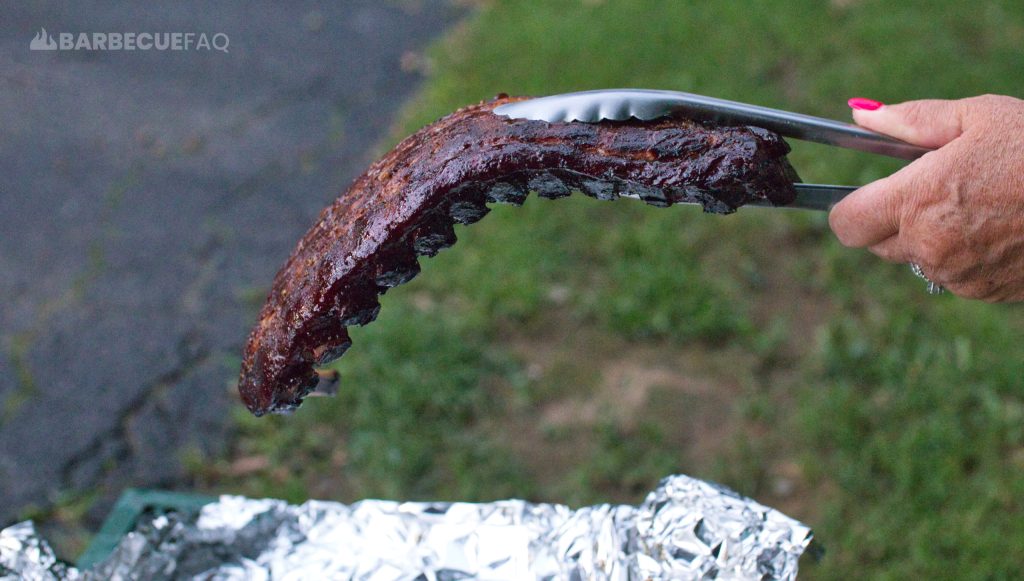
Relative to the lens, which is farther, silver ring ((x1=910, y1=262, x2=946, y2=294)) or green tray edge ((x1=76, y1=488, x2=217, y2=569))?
green tray edge ((x1=76, y1=488, x2=217, y2=569))

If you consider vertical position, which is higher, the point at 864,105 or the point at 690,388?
the point at 864,105

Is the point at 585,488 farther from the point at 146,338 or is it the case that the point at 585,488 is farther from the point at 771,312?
the point at 146,338

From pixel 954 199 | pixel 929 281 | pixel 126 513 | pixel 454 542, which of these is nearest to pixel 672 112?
pixel 954 199

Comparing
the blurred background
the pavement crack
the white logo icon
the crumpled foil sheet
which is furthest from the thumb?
the white logo icon

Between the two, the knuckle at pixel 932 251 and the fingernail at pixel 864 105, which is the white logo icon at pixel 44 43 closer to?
the fingernail at pixel 864 105

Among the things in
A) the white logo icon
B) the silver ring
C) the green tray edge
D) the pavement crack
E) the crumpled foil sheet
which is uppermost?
the white logo icon

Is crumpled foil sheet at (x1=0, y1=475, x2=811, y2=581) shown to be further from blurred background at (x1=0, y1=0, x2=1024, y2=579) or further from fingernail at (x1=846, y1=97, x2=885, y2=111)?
blurred background at (x1=0, y1=0, x2=1024, y2=579)

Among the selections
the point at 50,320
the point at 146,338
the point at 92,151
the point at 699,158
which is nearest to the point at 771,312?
the point at 699,158

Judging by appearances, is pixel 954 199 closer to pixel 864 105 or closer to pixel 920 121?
pixel 920 121
